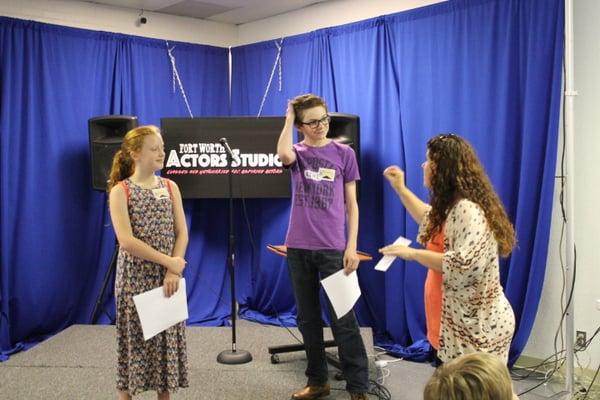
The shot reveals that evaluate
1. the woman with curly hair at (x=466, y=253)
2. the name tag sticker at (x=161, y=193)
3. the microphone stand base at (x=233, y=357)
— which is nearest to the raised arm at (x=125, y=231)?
the name tag sticker at (x=161, y=193)

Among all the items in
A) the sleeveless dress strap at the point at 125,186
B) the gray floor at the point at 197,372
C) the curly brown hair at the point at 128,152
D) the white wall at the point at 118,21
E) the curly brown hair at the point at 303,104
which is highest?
the white wall at the point at 118,21

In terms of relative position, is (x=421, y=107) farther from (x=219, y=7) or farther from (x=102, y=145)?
(x=102, y=145)

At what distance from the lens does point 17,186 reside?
417 cm

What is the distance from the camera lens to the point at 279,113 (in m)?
4.79

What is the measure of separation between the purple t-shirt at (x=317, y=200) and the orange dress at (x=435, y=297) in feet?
2.20

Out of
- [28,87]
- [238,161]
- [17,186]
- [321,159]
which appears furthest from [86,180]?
[321,159]

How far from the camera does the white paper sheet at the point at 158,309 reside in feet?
7.80

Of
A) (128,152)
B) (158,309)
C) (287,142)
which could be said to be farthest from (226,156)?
(158,309)

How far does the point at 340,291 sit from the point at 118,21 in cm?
308

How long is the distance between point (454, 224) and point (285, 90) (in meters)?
2.96

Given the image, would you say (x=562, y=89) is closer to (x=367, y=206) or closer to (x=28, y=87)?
(x=367, y=206)

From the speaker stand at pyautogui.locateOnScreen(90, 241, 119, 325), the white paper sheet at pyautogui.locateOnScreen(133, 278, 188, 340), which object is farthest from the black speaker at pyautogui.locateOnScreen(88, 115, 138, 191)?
the white paper sheet at pyautogui.locateOnScreen(133, 278, 188, 340)

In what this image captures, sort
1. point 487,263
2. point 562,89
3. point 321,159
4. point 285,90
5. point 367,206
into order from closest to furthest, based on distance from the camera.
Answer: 1. point 487,263
2. point 321,159
3. point 562,89
4. point 367,206
5. point 285,90

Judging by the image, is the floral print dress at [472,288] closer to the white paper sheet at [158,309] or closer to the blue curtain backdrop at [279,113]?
the white paper sheet at [158,309]
